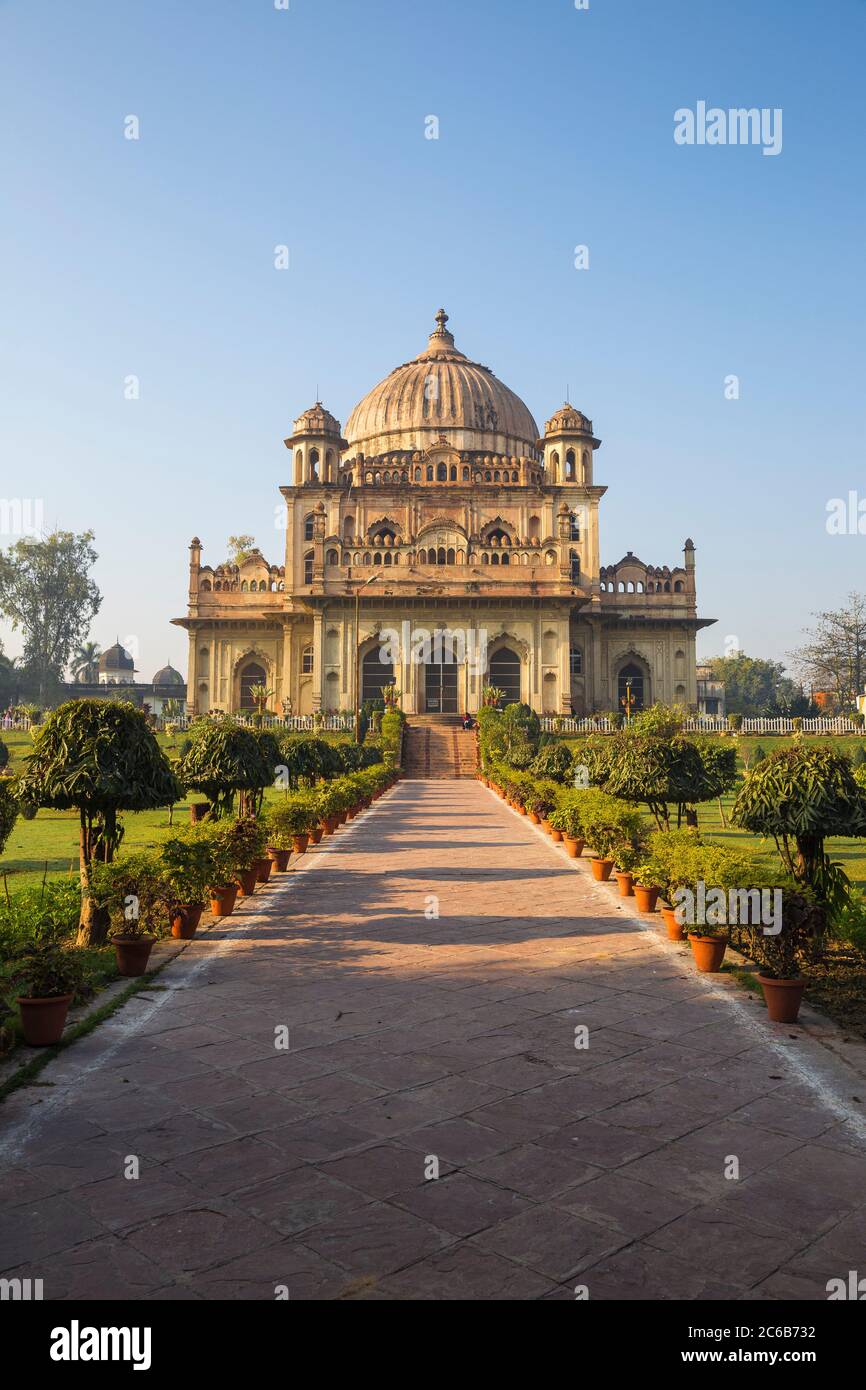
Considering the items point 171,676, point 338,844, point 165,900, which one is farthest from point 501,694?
point 171,676

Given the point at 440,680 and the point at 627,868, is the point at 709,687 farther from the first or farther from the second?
the point at 627,868

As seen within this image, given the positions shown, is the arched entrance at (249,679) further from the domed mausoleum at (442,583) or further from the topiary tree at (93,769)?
the topiary tree at (93,769)

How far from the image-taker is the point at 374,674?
1784 inches

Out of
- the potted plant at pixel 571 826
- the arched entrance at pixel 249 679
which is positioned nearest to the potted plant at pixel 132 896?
the potted plant at pixel 571 826

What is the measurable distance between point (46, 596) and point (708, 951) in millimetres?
58214

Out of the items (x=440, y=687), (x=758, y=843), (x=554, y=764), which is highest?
(x=440, y=687)

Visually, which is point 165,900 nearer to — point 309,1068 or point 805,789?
point 309,1068

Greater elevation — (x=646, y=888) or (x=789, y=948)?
(x=789, y=948)

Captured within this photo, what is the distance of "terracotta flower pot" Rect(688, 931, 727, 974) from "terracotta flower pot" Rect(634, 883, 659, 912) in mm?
2644

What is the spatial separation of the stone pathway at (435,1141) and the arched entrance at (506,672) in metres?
36.7

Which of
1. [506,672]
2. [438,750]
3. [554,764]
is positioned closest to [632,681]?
[506,672]

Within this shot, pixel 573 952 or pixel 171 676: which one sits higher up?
pixel 171 676

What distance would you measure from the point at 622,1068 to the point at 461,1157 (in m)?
1.58
